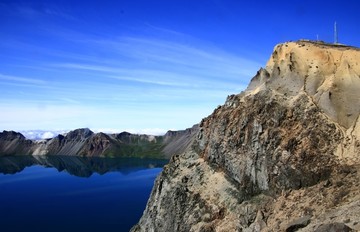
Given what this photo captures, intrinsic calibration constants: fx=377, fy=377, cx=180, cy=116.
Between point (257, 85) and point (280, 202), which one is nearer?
point (280, 202)

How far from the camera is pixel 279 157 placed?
181 feet

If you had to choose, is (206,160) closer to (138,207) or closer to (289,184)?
(289,184)

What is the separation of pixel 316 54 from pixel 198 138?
97.5 feet

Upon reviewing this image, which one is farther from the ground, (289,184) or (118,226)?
(289,184)

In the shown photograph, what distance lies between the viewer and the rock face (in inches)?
1863

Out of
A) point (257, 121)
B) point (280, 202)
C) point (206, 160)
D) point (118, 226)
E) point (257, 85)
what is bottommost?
point (118, 226)

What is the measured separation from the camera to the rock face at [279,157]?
47.3 metres

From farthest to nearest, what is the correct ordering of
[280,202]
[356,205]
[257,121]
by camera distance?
[257,121]
[280,202]
[356,205]

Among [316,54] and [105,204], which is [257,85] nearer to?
[316,54]

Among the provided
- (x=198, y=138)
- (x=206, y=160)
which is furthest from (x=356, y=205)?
(x=198, y=138)

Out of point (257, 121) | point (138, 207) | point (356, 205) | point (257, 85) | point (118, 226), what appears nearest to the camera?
point (356, 205)

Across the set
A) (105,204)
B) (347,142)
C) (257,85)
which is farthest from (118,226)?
(347,142)

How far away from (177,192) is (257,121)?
19.9 m

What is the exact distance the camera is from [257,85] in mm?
74125
